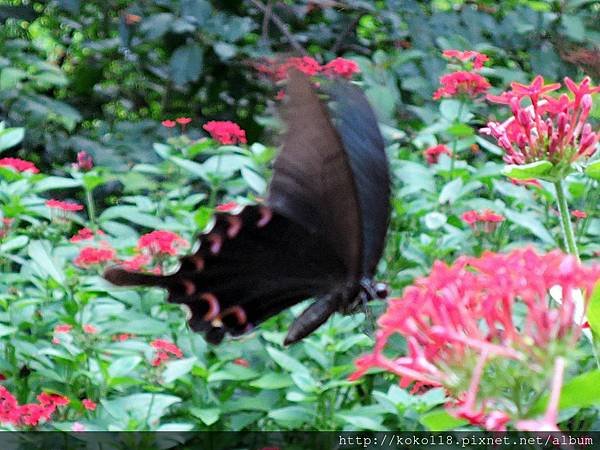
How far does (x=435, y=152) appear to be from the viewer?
80.9 inches

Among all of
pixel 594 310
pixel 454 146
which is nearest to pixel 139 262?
pixel 454 146

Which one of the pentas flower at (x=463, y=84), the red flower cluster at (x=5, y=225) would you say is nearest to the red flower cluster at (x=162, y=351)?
the red flower cluster at (x=5, y=225)

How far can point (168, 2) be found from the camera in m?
2.89

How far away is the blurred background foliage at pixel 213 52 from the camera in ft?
8.79

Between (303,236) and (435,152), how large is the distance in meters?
0.71

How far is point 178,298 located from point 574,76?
186cm

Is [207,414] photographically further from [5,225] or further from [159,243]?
[5,225]

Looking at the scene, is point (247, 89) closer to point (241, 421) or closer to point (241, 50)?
point (241, 50)

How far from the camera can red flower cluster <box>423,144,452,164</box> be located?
2035 millimetres

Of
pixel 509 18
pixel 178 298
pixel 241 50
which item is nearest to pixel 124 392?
pixel 178 298

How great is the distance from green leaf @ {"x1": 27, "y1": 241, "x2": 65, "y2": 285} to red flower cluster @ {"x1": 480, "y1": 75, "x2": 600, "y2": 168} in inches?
32.7

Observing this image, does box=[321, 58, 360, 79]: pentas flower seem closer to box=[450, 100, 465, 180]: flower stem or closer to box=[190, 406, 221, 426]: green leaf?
box=[450, 100, 465, 180]: flower stem

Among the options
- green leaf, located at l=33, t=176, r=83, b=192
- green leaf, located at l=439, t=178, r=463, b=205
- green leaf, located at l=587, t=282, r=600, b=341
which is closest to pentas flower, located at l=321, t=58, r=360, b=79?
green leaf, located at l=439, t=178, r=463, b=205

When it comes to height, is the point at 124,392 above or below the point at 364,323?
below
